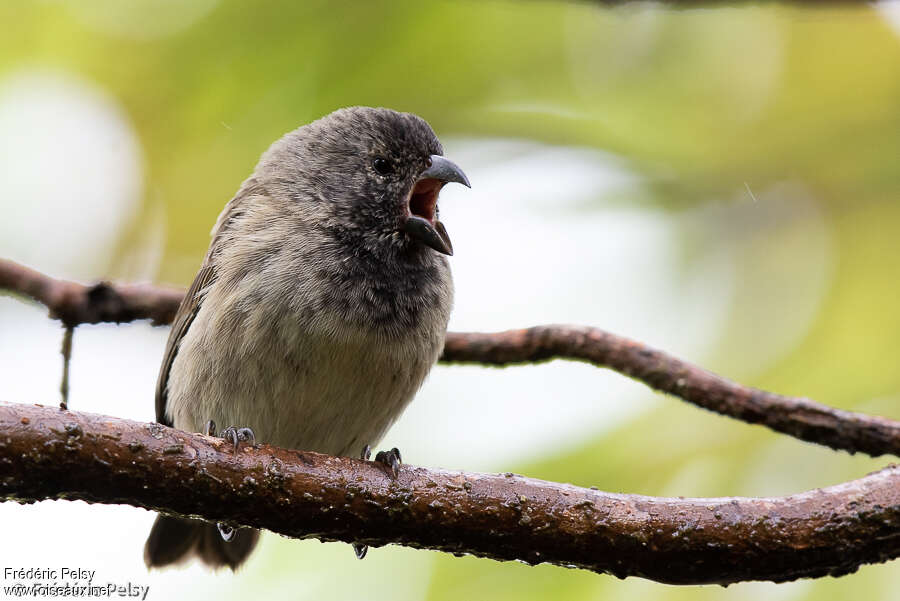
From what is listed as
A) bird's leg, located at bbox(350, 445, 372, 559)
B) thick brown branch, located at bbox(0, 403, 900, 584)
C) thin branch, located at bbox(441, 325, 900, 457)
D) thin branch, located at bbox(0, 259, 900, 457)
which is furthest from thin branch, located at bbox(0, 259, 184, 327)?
thick brown branch, located at bbox(0, 403, 900, 584)

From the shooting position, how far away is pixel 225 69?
3957 mm

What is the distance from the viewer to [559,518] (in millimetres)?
2785

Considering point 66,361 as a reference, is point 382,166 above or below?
above

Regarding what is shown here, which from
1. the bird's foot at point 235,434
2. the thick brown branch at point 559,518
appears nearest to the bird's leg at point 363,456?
the bird's foot at point 235,434

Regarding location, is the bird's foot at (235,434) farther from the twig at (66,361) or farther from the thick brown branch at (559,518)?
the twig at (66,361)

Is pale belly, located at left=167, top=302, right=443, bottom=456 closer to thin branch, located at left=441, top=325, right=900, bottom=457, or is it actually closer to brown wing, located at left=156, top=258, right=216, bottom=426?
brown wing, located at left=156, top=258, right=216, bottom=426

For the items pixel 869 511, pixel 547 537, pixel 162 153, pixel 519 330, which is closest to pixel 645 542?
pixel 547 537

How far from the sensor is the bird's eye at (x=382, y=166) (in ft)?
13.8

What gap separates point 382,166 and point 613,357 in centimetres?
131

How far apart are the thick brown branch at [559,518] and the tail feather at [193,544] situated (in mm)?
2057

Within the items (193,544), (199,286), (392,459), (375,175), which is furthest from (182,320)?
(392,459)

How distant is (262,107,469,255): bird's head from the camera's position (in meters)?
3.96

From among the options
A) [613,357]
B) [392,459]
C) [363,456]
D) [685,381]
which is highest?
[613,357]

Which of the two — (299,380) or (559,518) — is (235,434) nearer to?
(299,380)
